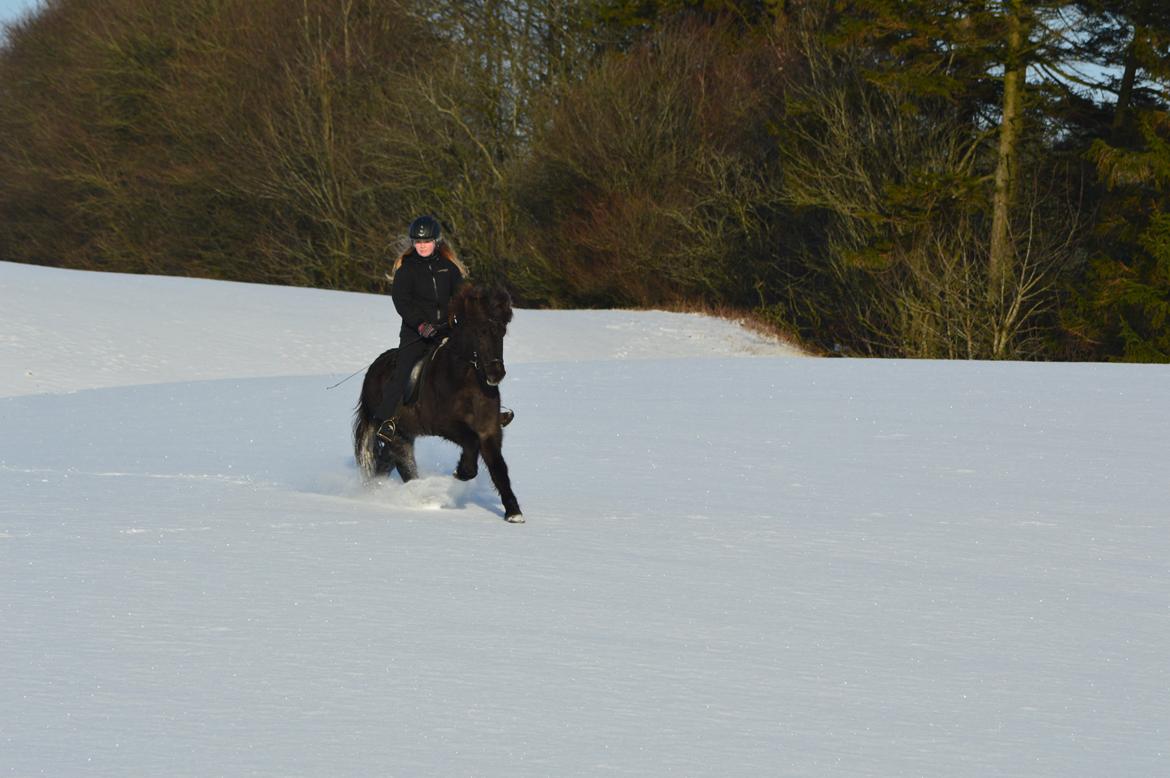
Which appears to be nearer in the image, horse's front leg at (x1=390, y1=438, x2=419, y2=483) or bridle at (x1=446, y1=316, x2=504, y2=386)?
bridle at (x1=446, y1=316, x2=504, y2=386)

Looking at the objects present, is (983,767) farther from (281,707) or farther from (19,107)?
(19,107)

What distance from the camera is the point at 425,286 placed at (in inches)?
385

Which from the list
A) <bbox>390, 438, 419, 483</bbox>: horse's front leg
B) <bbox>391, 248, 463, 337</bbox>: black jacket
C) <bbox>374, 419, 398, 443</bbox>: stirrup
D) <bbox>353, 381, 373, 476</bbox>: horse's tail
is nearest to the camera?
<bbox>391, 248, 463, 337</bbox>: black jacket

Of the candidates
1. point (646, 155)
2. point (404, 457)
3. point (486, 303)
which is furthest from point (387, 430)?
point (646, 155)

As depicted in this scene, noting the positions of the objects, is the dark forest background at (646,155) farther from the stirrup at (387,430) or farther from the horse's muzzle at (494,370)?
the horse's muzzle at (494,370)

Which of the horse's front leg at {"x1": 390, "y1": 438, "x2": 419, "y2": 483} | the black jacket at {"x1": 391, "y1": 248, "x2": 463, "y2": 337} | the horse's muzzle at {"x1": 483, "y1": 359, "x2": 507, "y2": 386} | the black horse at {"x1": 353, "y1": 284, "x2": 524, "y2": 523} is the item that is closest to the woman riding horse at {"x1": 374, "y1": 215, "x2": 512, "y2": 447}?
the black jacket at {"x1": 391, "y1": 248, "x2": 463, "y2": 337}

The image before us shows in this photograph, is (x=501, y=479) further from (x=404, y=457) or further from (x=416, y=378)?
(x=404, y=457)

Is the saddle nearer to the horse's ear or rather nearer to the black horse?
the black horse

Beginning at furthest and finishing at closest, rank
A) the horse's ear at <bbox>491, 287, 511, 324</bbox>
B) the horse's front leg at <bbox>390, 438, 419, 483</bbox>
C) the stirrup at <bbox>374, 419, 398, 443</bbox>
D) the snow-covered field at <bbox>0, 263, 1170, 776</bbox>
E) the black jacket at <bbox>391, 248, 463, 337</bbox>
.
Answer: the horse's front leg at <bbox>390, 438, 419, 483</bbox>, the stirrup at <bbox>374, 419, 398, 443</bbox>, the black jacket at <bbox>391, 248, 463, 337</bbox>, the horse's ear at <bbox>491, 287, 511, 324</bbox>, the snow-covered field at <bbox>0, 263, 1170, 776</bbox>

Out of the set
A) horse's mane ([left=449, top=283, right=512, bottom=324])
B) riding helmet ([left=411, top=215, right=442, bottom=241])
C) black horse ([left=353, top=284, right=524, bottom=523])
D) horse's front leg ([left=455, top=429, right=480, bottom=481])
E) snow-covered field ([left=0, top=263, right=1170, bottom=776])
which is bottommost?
snow-covered field ([left=0, top=263, right=1170, bottom=776])

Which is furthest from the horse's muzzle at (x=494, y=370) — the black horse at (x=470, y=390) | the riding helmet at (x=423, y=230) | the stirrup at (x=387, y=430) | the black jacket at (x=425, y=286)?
the stirrup at (x=387, y=430)

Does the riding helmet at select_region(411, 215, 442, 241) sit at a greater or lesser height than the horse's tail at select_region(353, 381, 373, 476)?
greater

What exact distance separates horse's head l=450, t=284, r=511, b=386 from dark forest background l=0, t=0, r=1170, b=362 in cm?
2192

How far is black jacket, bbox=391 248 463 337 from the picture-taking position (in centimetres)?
978
